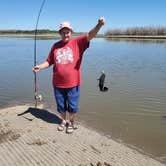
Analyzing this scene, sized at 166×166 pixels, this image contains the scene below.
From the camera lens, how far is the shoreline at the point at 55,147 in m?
4.04

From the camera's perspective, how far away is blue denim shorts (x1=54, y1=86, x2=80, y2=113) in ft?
16.4

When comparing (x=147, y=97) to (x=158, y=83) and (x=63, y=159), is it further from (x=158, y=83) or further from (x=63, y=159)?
(x=63, y=159)

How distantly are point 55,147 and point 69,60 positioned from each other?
138 centimetres

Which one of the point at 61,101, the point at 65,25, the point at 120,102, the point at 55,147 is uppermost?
the point at 65,25

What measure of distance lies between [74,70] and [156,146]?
2038 millimetres

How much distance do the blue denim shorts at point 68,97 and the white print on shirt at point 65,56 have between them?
47 cm

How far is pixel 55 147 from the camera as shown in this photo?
4430 mm

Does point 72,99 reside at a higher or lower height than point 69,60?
lower

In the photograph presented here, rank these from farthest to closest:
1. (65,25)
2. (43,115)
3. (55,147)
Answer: (43,115), (65,25), (55,147)

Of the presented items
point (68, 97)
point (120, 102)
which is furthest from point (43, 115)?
point (120, 102)

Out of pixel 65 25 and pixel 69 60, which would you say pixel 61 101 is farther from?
pixel 65 25

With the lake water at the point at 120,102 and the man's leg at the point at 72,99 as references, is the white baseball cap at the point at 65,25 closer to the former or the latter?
the man's leg at the point at 72,99

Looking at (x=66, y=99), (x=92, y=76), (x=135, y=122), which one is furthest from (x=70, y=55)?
(x=92, y=76)

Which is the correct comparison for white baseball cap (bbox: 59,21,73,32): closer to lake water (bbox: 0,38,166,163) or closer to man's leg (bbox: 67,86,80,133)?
man's leg (bbox: 67,86,80,133)
